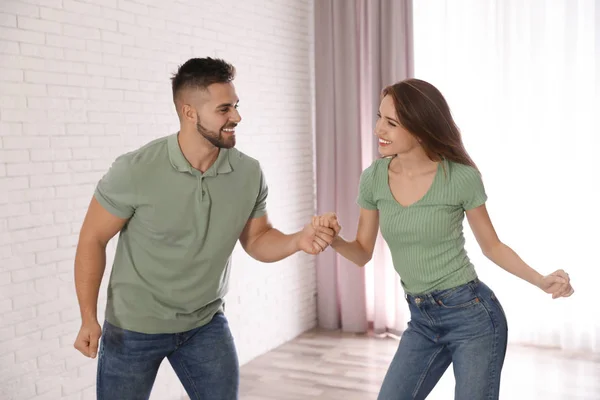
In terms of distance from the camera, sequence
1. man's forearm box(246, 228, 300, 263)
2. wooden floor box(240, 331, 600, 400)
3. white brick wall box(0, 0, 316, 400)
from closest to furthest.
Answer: man's forearm box(246, 228, 300, 263) → white brick wall box(0, 0, 316, 400) → wooden floor box(240, 331, 600, 400)

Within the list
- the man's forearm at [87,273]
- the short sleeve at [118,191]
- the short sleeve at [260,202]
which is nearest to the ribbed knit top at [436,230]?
the short sleeve at [260,202]

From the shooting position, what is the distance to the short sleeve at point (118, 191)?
88.4 inches

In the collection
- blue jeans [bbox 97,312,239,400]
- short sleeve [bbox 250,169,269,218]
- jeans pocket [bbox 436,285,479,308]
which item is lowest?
blue jeans [bbox 97,312,239,400]

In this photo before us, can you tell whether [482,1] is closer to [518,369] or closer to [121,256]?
[518,369]

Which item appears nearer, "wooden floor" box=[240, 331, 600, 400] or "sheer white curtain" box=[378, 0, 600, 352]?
"wooden floor" box=[240, 331, 600, 400]

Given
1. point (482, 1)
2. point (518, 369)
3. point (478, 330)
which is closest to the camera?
point (478, 330)

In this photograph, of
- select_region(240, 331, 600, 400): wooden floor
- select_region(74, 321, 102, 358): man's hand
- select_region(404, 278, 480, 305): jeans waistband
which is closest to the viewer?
select_region(74, 321, 102, 358): man's hand

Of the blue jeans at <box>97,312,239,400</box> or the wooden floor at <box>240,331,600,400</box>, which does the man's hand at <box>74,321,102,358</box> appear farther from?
the wooden floor at <box>240,331,600,400</box>

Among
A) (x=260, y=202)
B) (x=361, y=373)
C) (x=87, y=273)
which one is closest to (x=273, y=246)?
(x=260, y=202)

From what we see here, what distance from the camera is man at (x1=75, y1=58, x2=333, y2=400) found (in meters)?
2.28

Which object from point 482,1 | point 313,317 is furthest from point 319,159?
point 482,1

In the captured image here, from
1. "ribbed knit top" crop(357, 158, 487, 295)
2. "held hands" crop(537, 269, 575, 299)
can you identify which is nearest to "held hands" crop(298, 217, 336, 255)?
"ribbed knit top" crop(357, 158, 487, 295)

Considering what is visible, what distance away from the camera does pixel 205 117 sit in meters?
2.37

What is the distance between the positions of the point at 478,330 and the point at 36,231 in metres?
2.06
